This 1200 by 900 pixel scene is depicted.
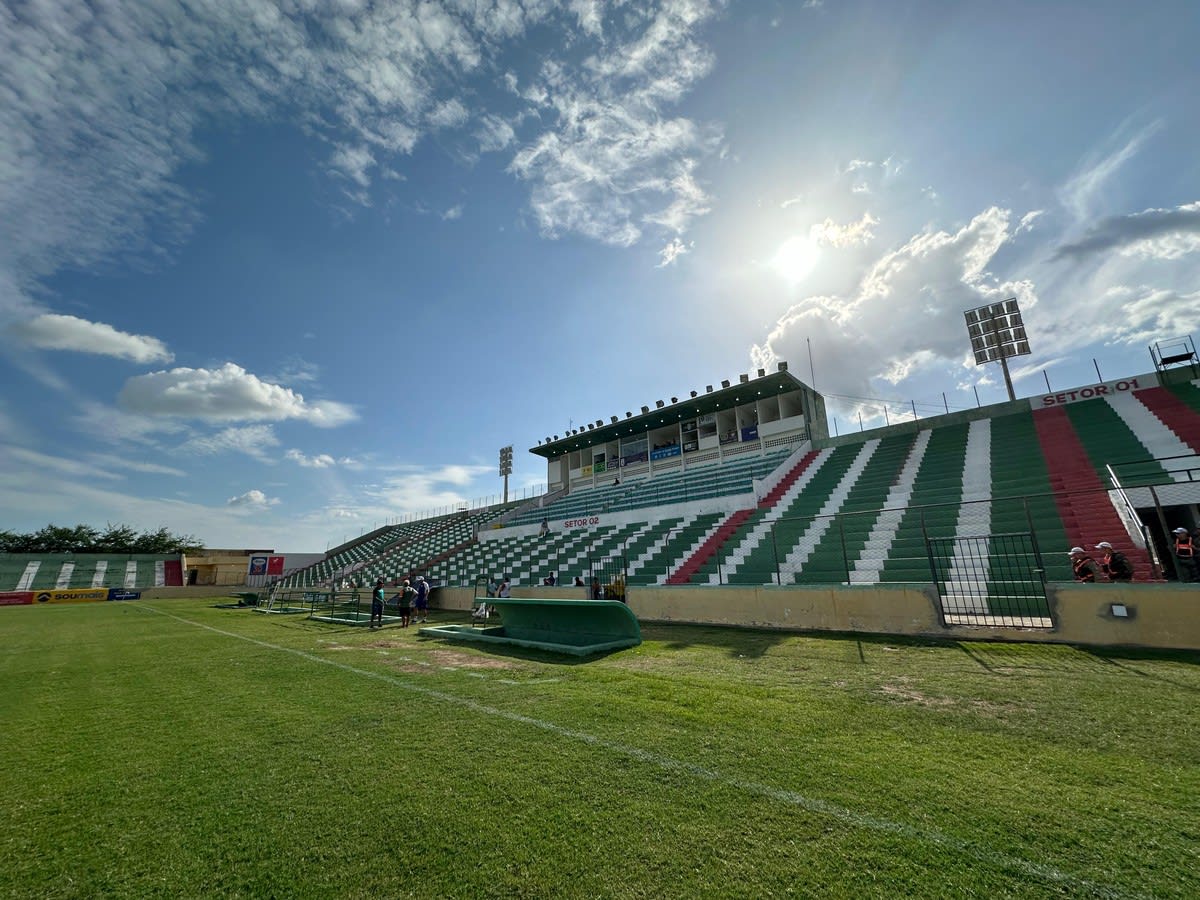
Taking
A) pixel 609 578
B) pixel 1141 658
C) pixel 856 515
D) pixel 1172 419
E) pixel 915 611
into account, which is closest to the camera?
pixel 1141 658

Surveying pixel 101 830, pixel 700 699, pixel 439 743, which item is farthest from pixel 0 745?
pixel 700 699

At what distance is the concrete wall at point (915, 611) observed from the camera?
634 cm

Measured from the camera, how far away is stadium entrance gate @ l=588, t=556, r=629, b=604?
43.8 feet

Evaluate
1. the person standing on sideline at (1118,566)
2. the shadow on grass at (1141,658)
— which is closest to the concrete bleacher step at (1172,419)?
the person standing on sideline at (1118,566)

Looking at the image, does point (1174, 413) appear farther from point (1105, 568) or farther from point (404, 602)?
point (404, 602)

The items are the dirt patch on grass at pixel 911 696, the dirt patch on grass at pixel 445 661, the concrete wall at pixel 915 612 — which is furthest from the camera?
the dirt patch on grass at pixel 445 661

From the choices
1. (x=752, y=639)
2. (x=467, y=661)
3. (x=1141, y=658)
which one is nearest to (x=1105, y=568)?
(x=1141, y=658)

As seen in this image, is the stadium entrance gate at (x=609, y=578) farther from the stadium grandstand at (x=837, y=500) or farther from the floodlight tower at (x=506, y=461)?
the floodlight tower at (x=506, y=461)

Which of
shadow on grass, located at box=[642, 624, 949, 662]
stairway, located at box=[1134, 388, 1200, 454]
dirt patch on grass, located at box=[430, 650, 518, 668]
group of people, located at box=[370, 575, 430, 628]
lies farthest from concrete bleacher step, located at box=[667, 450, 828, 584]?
stairway, located at box=[1134, 388, 1200, 454]

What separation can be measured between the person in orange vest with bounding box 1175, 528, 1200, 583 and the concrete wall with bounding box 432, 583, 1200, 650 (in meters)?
0.93

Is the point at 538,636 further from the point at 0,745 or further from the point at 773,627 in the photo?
the point at 0,745

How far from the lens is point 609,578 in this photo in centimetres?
1545

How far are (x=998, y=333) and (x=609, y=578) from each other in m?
23.3

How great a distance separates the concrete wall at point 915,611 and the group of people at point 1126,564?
0.49 meters
